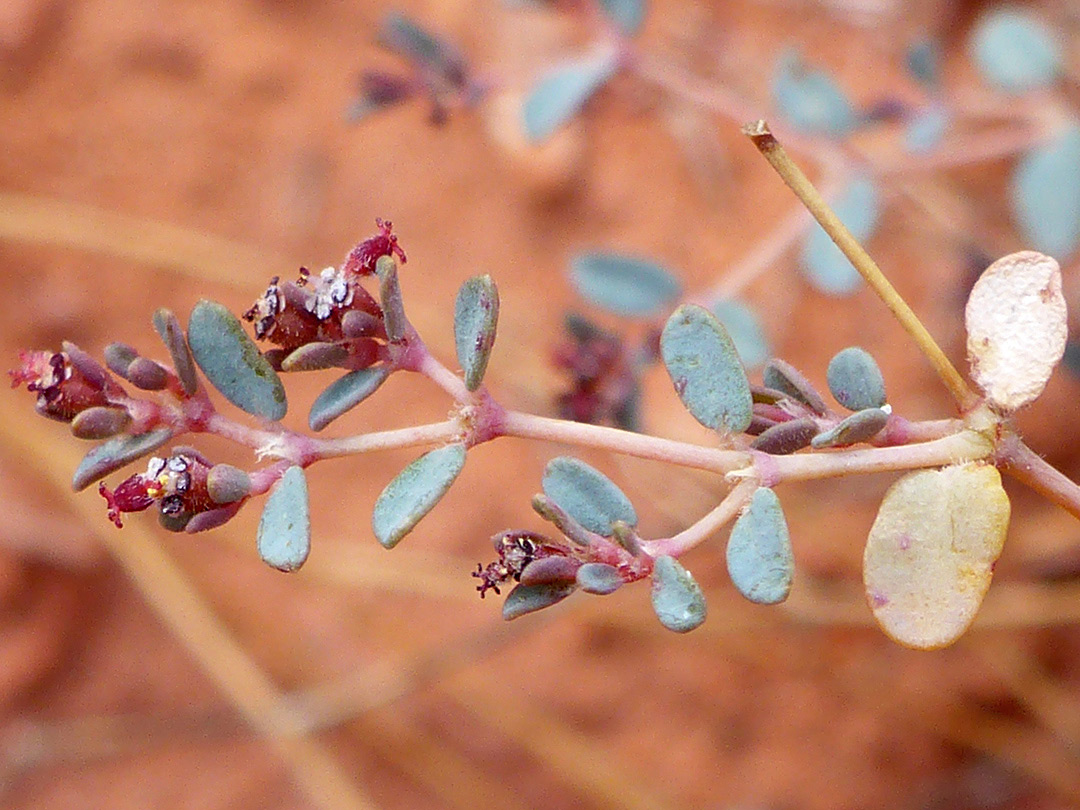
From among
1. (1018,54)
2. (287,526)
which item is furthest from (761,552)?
(1018,54)

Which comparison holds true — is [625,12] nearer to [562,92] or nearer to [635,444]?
[562,92]

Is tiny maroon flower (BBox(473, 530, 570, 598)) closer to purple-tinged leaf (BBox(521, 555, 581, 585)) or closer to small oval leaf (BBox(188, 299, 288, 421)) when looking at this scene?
purple-tinged leaf (BBox(521, 555, 581, 585))

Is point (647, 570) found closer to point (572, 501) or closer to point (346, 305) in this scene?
point (572, 501)

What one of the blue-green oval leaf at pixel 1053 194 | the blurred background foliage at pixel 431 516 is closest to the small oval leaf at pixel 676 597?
the blue-green oval leaf at pixel 1053 194

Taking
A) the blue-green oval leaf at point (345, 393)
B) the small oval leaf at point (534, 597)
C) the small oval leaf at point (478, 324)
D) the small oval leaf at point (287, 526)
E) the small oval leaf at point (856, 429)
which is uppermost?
the blue-green oval leaf at point (345, 393)

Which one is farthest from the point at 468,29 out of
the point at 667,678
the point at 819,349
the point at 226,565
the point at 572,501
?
the point at 572,501

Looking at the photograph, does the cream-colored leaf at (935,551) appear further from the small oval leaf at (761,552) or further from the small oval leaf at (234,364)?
the small oval leaf at (234,364)
